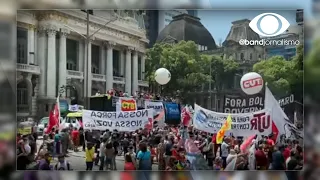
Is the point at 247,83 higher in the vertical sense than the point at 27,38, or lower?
lower

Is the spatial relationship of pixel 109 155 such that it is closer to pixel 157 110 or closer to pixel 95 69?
pixel 157 110

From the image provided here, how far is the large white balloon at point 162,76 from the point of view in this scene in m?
7.47

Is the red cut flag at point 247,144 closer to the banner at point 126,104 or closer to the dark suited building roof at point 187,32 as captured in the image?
the dark suited building roof at point 187,32

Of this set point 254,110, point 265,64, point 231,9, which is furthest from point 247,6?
point 254,110

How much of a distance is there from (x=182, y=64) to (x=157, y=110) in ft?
2.17

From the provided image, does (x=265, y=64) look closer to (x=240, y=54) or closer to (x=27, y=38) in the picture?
(x=240, y=54)

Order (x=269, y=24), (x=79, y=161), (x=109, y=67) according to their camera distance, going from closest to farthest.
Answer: (x=269, y=24) < (x=79, y=161) < (x=109, y=67)

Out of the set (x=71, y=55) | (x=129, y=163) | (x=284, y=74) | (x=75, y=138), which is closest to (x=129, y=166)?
(x=129, y=163)

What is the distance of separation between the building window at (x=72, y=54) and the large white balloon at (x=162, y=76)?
1054 millimetres

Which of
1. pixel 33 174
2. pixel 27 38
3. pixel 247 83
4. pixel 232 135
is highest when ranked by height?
pixel 27 38

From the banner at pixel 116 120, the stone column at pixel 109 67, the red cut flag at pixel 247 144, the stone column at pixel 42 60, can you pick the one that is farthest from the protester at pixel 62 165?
the red cut flag at pixel 247 144

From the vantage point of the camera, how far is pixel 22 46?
7.46 meters

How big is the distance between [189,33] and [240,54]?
696 millimetres

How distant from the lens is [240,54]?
7.48 meters
